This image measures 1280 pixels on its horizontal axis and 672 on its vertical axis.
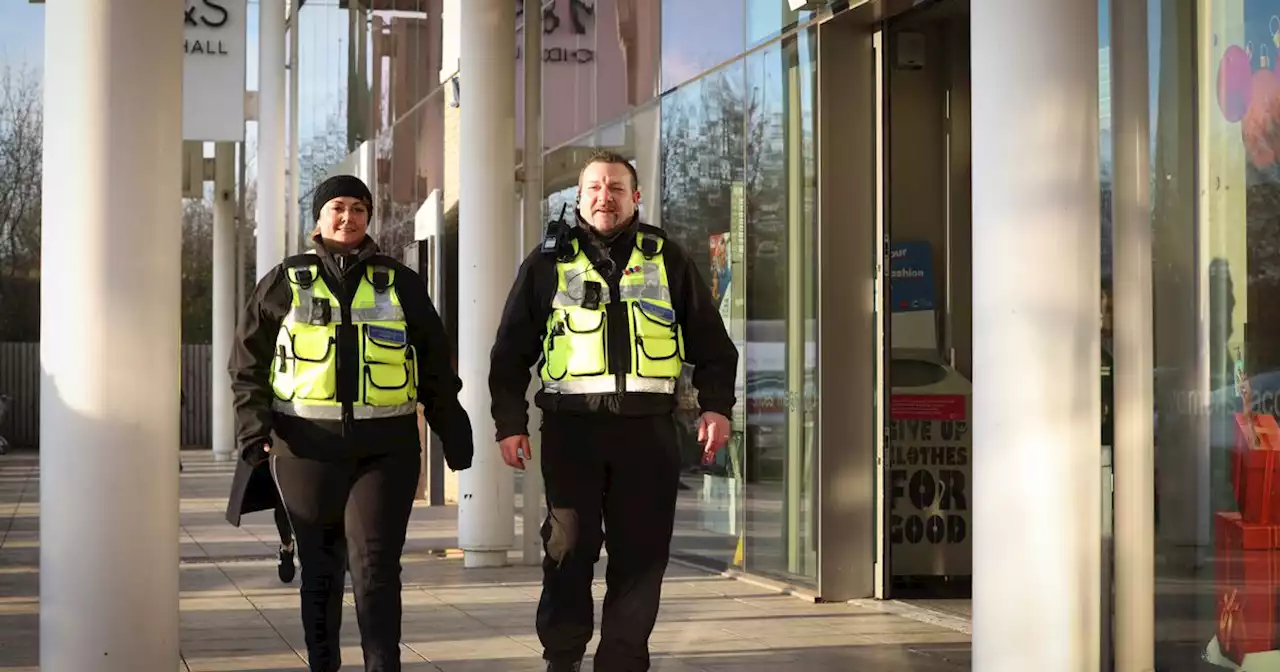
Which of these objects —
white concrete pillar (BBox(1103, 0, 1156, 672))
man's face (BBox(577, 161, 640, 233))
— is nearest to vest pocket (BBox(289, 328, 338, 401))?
man's face (BBox(577, 161, 640, 233))

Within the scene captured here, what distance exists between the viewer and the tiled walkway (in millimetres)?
8242

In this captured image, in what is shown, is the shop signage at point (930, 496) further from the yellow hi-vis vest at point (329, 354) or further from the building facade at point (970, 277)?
the yellow hi-vis vest at point (329, 354)

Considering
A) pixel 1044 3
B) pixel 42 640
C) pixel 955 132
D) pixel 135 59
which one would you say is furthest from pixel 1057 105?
pixel 955 132

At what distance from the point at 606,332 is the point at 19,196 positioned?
3570 cm

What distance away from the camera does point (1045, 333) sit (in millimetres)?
5926

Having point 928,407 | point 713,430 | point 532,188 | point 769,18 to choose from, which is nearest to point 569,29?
point 532,188

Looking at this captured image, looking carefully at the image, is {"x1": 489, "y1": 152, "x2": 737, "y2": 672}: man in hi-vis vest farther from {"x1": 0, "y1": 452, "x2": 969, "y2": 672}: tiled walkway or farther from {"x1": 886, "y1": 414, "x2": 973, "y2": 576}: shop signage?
{"x1": 886, "y1": 414, "x2": 973, "y2": 576}: shop signage

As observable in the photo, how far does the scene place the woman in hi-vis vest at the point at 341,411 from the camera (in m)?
6.52

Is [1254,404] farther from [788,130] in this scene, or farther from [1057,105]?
[788,130]

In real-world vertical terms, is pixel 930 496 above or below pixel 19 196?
below

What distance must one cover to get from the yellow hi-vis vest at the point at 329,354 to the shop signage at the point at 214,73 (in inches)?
527

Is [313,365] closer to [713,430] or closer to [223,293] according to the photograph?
[713,430]

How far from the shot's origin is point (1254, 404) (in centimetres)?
653

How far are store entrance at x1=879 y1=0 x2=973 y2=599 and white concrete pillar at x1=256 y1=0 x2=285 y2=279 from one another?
1158cm
